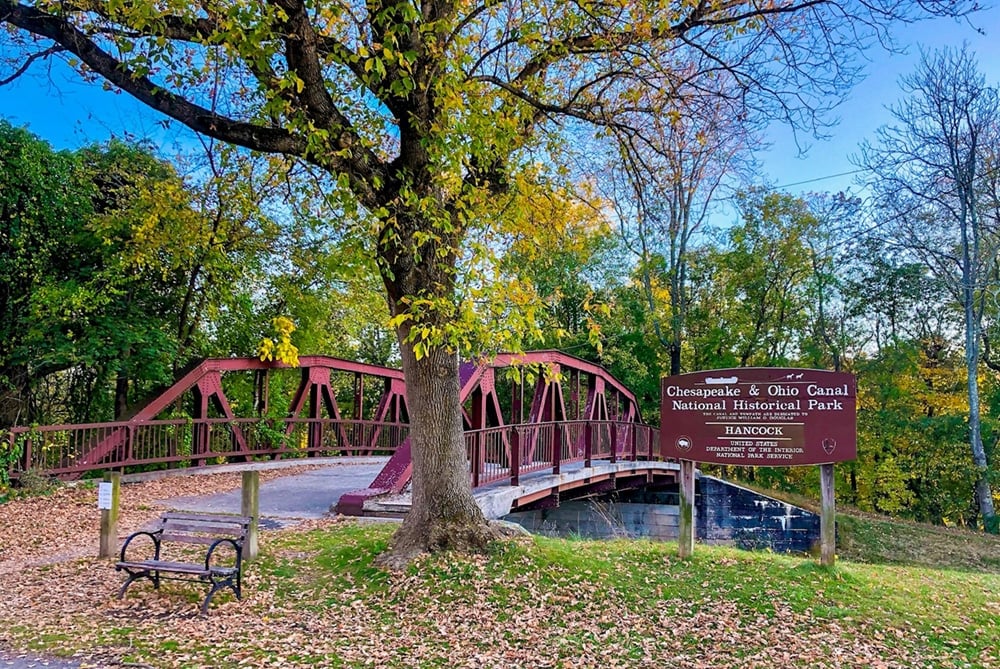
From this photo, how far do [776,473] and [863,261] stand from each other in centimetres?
870

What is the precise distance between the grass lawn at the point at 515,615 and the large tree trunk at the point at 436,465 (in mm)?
333

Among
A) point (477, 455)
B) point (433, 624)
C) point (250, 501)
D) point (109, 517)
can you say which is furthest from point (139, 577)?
point (477, 455)

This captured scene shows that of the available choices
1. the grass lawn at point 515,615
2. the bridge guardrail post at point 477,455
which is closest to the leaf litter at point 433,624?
the grass lawn at point 515,615

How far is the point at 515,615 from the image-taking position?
206 inches

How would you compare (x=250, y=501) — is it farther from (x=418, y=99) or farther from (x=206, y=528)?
(x=418, y=99)

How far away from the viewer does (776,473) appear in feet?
85.2

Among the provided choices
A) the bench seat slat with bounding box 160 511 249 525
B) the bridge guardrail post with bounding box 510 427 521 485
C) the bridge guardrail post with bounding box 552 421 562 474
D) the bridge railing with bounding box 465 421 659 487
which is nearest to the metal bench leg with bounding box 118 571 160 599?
the bench seat slat with bounding box 160 511 249 525

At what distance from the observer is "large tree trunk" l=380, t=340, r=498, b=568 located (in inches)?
249

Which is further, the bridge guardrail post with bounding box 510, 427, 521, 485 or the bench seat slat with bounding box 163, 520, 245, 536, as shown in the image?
the bridge guardrail post with bounding box 510, 427, 521, 485

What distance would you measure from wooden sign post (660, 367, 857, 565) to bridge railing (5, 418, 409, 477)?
354 inches

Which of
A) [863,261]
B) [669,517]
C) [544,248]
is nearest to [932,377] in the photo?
[863,261]

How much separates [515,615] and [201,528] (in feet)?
8.88

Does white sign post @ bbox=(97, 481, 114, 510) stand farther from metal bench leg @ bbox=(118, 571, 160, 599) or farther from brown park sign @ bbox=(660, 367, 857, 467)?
brown park sign @ bbox=(660, 367, 857, 467)

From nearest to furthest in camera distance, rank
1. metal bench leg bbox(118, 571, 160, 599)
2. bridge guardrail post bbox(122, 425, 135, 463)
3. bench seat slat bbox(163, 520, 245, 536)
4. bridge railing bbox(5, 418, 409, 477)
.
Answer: metal bench leg bbox(118, 571, 160, 599) → bench seat slat bbox(163, 520, 245, 536) → bridge railing bbox(5, 418, 409, 477) → bridge guardrail post bbox(122, 425, 135, 463)
